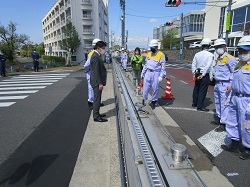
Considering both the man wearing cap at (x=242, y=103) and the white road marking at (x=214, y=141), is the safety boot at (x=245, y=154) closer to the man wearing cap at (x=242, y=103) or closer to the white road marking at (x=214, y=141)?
the man wearing cap at (x=242, y=103)

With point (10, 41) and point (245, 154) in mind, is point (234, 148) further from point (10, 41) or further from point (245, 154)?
point (10, 41)

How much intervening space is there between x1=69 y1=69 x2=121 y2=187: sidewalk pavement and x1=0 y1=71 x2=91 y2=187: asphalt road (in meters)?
0.14

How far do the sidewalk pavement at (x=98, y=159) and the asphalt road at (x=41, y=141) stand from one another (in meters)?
0.14

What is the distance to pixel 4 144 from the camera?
3.84 metres

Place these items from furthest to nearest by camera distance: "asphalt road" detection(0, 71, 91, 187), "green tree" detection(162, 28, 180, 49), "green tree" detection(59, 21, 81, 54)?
"green tree" detection(162, 28, 180, 49) < "green tree" detection(59, 21, 81, 54) < "asphalt road" detection(0, 71, 91, 187)

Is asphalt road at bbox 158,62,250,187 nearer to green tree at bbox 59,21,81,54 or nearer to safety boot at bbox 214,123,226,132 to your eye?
safety boot at bbox 214,123,226,132

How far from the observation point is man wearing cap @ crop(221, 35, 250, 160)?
309 centimetres

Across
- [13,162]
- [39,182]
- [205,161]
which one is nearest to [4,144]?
[13,162]

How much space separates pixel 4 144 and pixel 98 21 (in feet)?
160

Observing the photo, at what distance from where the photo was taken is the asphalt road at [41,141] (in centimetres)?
287

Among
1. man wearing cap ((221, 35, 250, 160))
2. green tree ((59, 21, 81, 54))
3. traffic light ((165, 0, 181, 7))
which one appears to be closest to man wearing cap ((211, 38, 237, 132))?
man wearing cap ((221, 35, 250, 160))

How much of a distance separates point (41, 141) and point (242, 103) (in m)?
3.86

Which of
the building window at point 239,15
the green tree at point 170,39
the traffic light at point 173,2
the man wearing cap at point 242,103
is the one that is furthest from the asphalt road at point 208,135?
the green tree at point 170,39

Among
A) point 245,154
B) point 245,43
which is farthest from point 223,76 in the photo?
point 245,154
